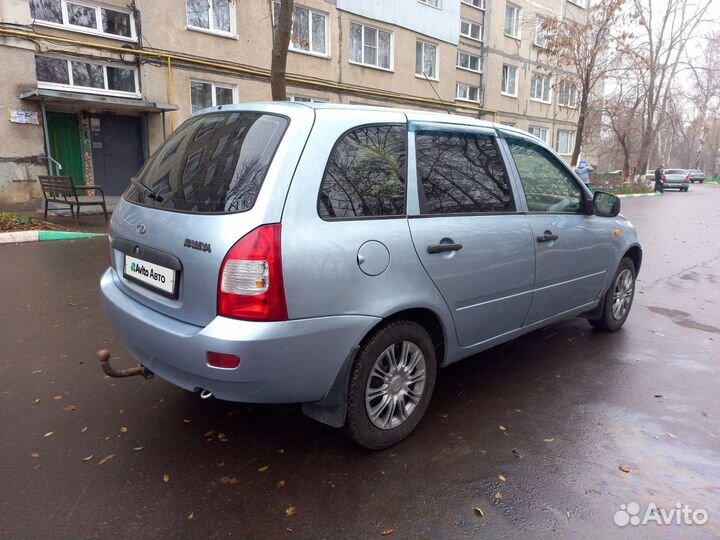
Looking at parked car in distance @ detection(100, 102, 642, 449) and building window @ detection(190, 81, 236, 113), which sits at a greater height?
building window @ detection(190, 81, 236, 113)

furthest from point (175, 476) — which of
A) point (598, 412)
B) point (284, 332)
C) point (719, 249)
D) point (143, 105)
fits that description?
point (143, 105)

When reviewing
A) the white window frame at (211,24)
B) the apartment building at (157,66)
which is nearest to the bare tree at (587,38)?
the apartment building at (157,66)

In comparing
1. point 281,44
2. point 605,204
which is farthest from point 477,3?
point 605,204

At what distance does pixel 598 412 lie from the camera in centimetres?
332

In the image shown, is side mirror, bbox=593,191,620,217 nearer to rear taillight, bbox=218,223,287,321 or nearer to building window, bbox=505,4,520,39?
rear taillight, bbox=218,223,287,321

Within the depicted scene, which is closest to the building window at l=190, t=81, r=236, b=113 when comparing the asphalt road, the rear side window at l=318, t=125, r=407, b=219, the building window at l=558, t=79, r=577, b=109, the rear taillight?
the asphalt road

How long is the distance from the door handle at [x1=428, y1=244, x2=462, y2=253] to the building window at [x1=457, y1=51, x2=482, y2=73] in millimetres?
24709

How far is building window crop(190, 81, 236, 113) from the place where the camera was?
14974 millimetres

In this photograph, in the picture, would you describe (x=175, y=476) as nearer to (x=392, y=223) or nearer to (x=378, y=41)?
(x=392, y=223)

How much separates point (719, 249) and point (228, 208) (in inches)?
434

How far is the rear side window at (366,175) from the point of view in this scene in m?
2.53

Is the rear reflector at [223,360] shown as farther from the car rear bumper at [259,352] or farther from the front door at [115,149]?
the front door at [115,149]

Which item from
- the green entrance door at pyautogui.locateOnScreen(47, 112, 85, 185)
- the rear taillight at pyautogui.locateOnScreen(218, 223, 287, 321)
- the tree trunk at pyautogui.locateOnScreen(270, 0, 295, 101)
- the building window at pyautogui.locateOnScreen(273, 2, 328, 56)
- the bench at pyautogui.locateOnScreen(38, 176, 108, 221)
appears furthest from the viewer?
the building window at pyautogui.locateOnScreen(273, 2, 328, 56)

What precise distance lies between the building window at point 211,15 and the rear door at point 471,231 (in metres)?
13.6
